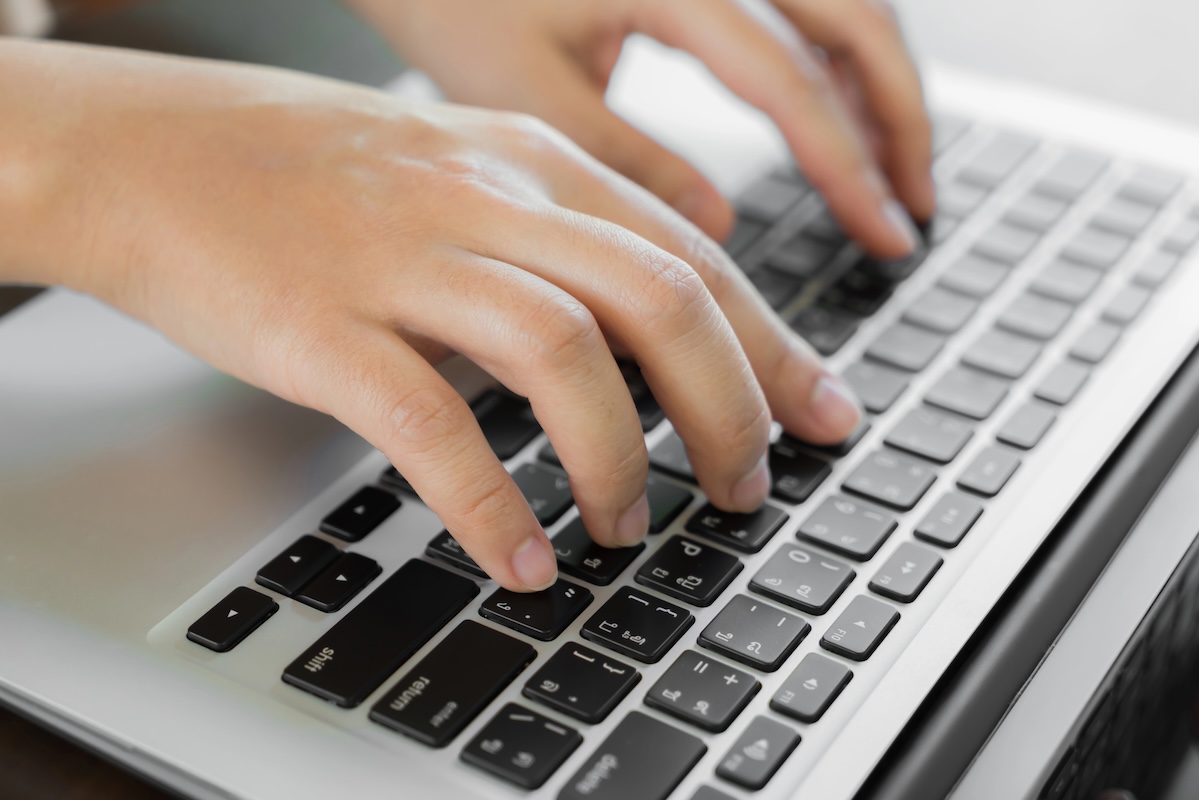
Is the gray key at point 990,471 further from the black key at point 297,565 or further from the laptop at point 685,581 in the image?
the black key at point 297,565

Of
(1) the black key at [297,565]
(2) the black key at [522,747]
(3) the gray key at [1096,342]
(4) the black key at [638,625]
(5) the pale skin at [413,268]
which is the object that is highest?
(5) the pale skin at [413,268]

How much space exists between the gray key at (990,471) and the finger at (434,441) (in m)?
0.19

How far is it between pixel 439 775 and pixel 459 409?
15 cm

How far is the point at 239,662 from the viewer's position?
43 cm

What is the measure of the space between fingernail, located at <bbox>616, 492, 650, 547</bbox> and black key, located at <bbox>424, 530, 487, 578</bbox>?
59 mm

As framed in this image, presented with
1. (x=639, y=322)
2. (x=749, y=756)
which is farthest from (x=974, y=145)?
(x=749, y=756)

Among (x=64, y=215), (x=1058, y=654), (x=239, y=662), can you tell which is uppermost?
(x=64, y=215)

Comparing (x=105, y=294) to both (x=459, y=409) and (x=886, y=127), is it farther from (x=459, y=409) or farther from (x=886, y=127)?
(x=886, y=127)

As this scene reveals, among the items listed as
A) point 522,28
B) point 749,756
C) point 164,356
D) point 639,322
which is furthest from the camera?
point 522,28

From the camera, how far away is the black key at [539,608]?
1.42ft

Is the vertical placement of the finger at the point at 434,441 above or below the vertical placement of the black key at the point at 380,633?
above

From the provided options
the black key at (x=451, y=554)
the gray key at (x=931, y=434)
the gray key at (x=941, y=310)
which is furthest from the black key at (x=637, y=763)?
the gray key at (x=941, y=310)

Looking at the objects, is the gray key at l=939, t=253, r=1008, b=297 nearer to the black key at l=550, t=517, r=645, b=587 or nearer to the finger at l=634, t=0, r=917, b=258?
the finger at l=634, t=0, r=917, b=258

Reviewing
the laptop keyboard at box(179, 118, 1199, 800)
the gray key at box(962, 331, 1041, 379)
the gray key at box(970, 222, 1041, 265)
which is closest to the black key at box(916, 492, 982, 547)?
the laptop keyboard at box(179, 118, 1199, 800)
